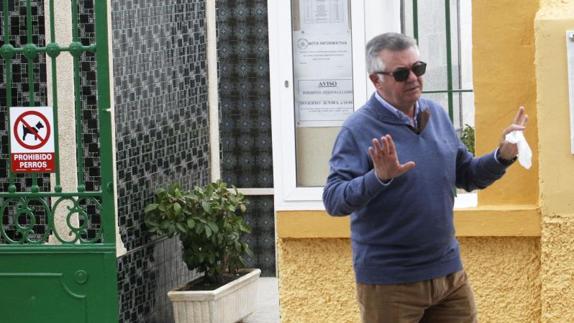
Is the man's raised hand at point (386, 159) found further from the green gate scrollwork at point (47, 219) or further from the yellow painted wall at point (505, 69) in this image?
the green gate scrollwork at point (47, 219)

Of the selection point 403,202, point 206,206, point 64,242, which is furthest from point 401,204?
point 206,206

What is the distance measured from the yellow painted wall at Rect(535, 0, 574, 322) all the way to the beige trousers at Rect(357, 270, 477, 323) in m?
1.73

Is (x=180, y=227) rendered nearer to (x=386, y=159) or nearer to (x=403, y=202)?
(x=403, y=202)

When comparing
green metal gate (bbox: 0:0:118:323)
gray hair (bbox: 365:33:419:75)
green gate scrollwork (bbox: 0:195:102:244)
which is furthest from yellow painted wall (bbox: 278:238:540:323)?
gray hair (bbox: 365:33:419:75)

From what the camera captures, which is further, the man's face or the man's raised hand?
the man's face

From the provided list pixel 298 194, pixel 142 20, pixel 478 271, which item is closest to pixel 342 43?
pixel 298 194

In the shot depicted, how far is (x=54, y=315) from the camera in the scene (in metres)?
8.16

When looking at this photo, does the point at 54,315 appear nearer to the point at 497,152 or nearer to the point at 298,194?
the point at 298,194

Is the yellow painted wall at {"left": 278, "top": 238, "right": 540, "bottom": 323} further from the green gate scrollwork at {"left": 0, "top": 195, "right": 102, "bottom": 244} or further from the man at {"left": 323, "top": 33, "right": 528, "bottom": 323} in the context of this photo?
the man at {"left": 323, "top": 33, "right": 528, "bottom": 323}

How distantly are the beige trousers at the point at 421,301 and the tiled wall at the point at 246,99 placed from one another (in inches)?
236

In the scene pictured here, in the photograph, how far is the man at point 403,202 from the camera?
17.4 feet

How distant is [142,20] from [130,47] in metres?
0.29

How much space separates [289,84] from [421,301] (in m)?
2.44

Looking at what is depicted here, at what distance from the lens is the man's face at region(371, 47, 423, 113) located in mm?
5344
